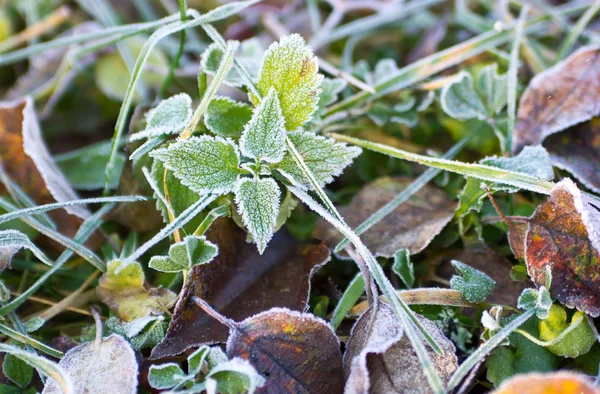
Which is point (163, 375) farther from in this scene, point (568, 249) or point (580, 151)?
point (580, 151)

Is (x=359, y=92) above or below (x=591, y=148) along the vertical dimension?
above

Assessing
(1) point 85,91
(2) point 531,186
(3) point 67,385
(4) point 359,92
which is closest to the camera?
(3) point 67,385

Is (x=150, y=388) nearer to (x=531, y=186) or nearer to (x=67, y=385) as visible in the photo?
(x=67, y=385)

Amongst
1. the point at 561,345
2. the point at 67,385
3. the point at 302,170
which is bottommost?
the point at 561,345

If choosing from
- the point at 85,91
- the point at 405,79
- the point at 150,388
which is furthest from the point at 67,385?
the point at 85,91

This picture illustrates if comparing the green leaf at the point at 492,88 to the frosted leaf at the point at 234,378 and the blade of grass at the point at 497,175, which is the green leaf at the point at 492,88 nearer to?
the blade of grass at the point at 497,175

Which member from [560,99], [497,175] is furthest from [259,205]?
[560,99]
